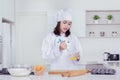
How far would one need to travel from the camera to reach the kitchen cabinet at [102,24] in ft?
12.8

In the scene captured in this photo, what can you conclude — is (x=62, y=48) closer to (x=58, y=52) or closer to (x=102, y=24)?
(x=58, y=52)

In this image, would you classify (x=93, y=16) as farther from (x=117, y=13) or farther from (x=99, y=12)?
(x=117, y=13)

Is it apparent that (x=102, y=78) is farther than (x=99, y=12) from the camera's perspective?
No

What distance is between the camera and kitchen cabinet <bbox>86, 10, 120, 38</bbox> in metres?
3.90

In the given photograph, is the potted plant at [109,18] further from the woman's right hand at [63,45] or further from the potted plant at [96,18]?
the woman's right hand at [63,45]

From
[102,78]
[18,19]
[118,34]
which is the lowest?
[102,78]

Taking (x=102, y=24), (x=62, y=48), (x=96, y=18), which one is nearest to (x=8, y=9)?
(x=62, y=48)

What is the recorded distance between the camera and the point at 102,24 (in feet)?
13.0

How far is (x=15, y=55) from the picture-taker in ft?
12.4

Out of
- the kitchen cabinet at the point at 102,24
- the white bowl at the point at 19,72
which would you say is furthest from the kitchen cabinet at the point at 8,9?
the white bowl at the point at 19,72

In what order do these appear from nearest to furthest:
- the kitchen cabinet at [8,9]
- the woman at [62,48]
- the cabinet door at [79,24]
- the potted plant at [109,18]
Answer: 1. the woman at [62,48]
2. the kitchen cabinet at [8,9]
3. the cabinet door at [79,24]
4. the potted plant at [109,18]

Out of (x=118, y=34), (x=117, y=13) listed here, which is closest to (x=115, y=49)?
(x=118, y=34)

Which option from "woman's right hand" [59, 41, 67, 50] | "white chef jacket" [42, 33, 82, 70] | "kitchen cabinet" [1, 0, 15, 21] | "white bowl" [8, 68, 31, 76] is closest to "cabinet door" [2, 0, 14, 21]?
"kitchen cabinet" [1, 0, 15, 21]

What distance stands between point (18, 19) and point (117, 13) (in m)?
1.67
